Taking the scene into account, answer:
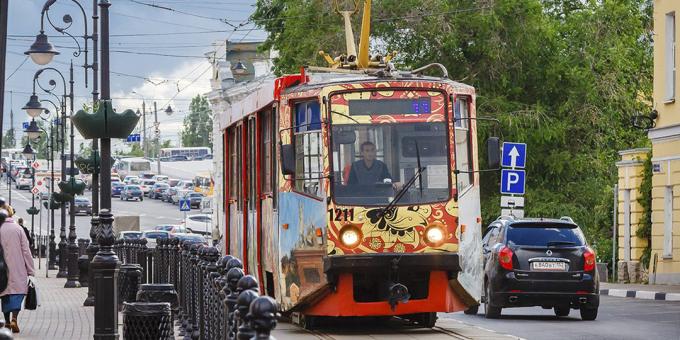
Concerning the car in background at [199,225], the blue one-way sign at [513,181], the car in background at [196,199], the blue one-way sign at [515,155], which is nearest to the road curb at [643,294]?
the blue one-way sign at [513,181]

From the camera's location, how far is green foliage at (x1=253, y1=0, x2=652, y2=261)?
170ft

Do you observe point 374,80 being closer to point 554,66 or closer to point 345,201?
point 345,201

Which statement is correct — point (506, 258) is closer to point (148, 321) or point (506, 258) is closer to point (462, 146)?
point (462, 146)

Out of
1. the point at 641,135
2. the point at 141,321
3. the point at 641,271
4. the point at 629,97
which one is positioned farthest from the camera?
the point at 641,135

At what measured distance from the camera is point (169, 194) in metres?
136

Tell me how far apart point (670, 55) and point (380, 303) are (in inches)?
858

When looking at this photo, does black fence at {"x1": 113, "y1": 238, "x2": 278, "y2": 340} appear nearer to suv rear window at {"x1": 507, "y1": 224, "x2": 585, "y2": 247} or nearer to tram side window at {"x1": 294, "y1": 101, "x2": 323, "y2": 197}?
tram side window at {"x1": 294, "y1": 101, "x2": 323, "y2": 197}

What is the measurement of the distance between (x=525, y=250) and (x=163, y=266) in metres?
5.82

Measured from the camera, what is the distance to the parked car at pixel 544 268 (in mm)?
23344

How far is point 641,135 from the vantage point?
60.4 meters

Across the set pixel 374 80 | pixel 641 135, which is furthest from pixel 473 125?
pixel 641 135

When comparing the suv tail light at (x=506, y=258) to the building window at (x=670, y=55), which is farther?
the building window at (x=670, y=55)

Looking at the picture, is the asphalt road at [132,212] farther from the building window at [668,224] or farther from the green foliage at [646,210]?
the building window at [668,224]

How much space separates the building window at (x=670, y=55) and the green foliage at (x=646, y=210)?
3148mm
